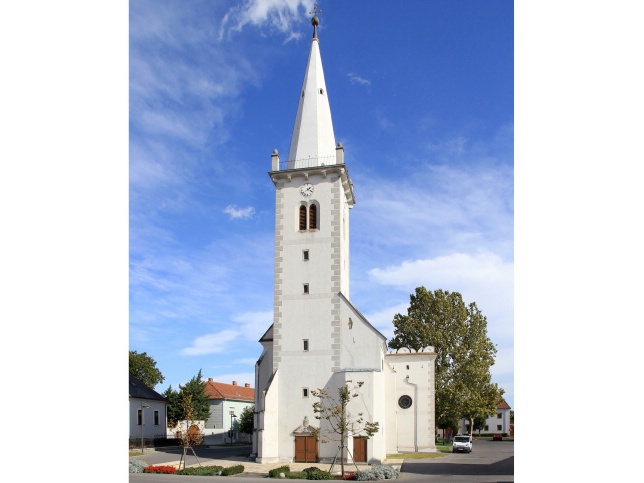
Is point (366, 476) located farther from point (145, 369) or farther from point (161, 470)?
point (145, 369)

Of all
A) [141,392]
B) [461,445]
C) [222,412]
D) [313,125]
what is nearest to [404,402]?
[461,445]

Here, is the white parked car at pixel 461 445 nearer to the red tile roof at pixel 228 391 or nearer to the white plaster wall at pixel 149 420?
the white plaster wall at pixel 149 420

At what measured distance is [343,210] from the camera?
3195cm

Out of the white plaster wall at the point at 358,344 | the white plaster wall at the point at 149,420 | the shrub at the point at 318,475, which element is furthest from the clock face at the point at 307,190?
the white plaster wall at the point at 149,420

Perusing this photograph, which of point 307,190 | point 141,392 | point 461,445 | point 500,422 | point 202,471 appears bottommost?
point 500,422

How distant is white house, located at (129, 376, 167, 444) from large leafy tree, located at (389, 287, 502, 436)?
21.2 meters

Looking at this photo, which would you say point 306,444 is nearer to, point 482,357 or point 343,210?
point 343,210

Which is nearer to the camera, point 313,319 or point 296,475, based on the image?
point 296,475

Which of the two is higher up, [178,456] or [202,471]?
[202,471]

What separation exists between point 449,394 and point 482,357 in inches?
184

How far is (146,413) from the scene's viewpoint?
45.4m

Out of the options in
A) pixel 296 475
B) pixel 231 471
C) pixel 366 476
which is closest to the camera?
pixel 366 476

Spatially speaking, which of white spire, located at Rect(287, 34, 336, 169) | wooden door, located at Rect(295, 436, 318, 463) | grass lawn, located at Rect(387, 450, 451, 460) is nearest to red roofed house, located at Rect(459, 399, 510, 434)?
grass lawn, located at Rect(387, 450, 451, 460)

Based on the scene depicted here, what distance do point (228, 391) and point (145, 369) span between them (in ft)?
33.0
